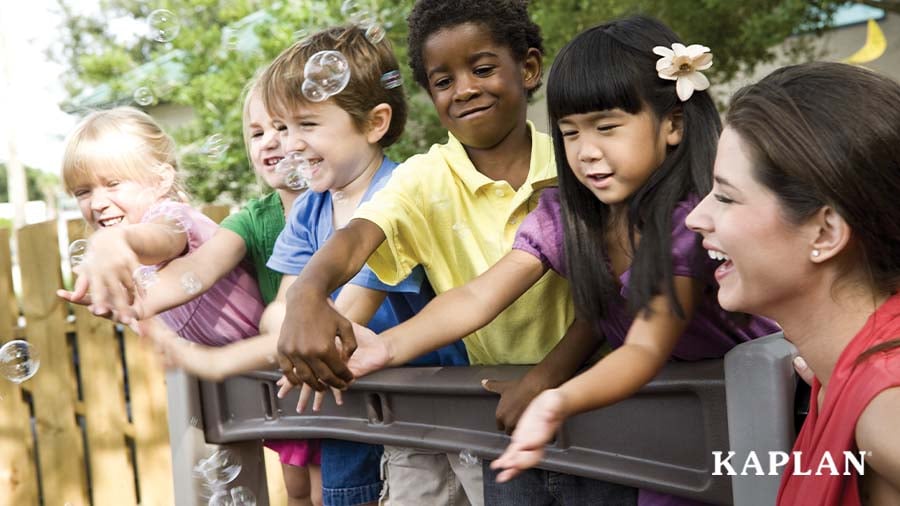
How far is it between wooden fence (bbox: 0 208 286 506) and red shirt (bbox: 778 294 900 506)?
3.15m

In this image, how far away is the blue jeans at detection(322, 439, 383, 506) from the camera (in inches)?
102

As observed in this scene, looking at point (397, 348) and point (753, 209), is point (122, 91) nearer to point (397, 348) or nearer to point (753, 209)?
point (397, 348)

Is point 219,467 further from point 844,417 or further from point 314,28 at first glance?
point 314,28

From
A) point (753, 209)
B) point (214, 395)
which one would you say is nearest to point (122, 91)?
point (214, 395)

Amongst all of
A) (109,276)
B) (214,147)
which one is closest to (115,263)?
(109,276)

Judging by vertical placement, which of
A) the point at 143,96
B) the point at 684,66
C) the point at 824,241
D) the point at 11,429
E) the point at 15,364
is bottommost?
the point at 11,429

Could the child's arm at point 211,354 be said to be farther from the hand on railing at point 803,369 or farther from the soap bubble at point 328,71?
the hand on railing at point 803,369

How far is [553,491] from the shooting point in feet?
6.73

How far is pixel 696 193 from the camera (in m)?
1.82

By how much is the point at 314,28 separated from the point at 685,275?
4.42 m

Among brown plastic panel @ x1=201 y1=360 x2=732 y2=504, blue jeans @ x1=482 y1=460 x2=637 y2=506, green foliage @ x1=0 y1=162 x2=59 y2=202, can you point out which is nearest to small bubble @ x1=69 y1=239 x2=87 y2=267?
brown plastic panel @ x1=201 y1=360 x2=732 y2=504

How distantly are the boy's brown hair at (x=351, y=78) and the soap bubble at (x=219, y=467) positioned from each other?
36.4 inches

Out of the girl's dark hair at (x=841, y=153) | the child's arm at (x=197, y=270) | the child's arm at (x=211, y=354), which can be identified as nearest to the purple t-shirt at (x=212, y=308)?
the child's arm at (x=197, y=270)

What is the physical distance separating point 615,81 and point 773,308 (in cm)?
50
